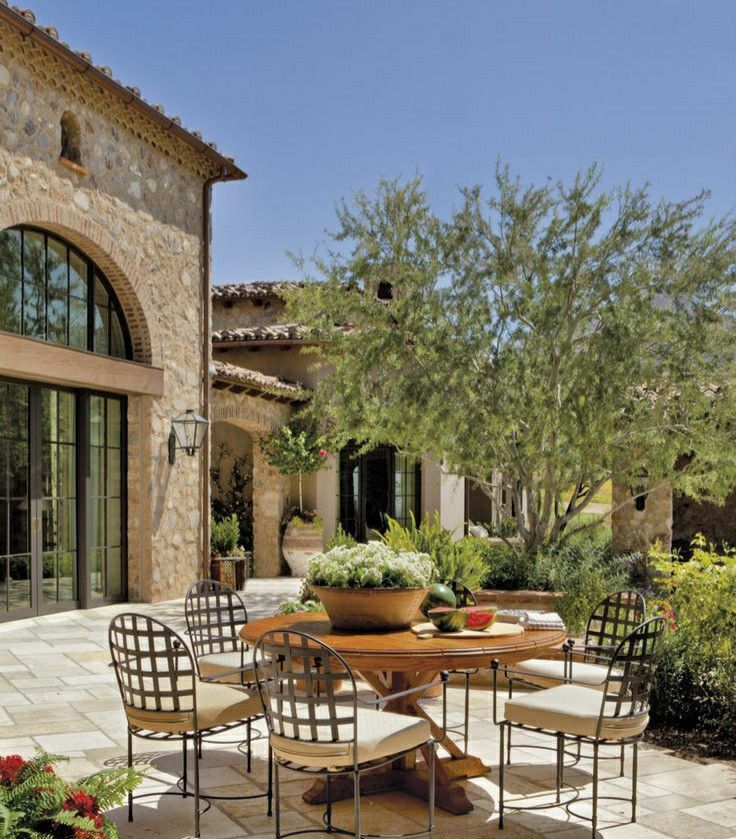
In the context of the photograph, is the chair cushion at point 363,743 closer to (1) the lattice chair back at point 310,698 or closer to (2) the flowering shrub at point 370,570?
(1) the lattice chair back at point 310,698

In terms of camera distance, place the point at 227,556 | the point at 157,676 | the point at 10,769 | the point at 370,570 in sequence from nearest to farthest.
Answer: the point at 10,769
the point at 157,676
the point at 370,570
the point at 227,556

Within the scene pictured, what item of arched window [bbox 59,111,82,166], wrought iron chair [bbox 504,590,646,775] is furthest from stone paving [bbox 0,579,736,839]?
arched window [bbox 59,111,82,166]

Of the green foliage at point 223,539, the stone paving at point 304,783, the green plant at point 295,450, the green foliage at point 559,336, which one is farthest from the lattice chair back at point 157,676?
the green plant at point 295,450

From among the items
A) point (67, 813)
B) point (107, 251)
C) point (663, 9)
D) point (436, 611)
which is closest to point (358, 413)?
point (107, 251)

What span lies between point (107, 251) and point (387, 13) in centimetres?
389

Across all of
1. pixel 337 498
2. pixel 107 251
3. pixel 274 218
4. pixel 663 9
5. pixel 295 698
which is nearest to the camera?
pixel 295 698

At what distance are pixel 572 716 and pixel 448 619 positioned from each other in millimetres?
692

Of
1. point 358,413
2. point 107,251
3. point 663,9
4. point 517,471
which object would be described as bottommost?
point 517,471

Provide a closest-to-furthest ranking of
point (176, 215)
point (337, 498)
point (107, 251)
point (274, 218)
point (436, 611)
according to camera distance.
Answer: point (436, 611) → point (107, 251) → point (176, 215) → point (274, 218) → point (337, 498)

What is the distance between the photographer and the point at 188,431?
422 inches

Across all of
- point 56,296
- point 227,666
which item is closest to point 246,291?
point 56,296

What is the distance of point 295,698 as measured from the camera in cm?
341

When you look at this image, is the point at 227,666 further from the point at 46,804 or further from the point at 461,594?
the point at 46,804

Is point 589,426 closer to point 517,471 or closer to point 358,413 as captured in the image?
point 517,471
